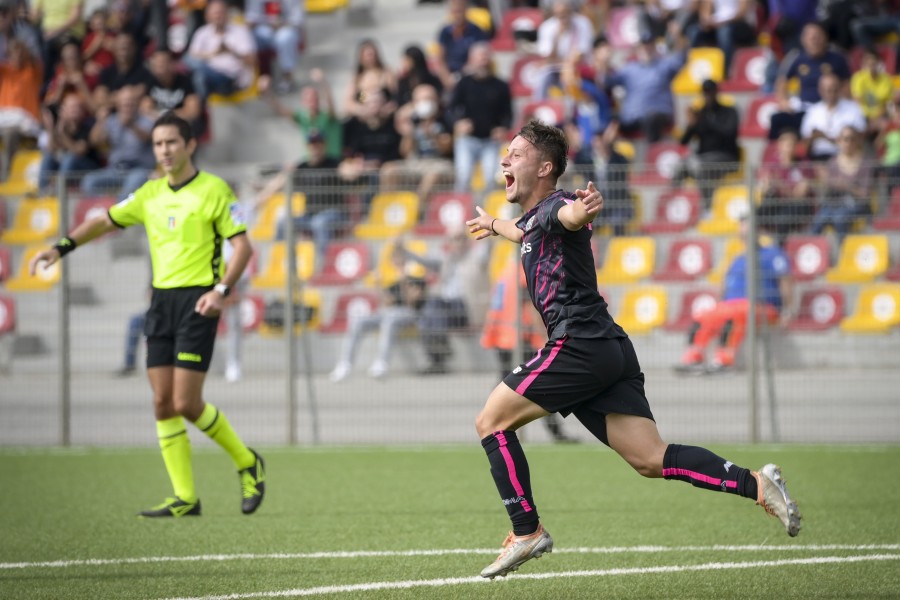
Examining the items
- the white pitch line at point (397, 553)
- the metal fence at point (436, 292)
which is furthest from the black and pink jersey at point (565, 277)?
the metal fence at point (436, 292)

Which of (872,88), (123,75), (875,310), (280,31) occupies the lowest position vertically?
(875,310)

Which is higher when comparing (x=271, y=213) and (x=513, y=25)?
(x=513, y=25)

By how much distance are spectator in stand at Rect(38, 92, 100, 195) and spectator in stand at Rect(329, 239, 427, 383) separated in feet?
19.8

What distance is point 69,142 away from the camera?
17234mm

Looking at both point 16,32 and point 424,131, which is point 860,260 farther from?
point 16,32

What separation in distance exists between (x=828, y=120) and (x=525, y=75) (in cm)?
469

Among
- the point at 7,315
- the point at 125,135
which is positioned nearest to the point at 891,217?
the point at 7,315

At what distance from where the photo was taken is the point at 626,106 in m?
16.9

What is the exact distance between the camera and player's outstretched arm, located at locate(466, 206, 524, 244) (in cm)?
583

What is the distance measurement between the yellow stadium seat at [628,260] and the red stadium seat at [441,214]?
4.66 feet

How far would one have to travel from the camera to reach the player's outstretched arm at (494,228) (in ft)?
19.1

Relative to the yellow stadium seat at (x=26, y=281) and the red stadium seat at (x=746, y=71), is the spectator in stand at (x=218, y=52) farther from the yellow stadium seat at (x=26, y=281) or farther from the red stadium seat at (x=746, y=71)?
the red stadium seat at (x=746, y=71)

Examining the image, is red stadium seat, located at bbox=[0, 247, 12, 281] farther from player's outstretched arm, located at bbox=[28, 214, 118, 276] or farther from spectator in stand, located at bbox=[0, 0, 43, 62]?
spectator in stand, located at bbox=[0, 0, 43, 62]

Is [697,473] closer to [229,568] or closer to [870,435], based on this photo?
[229,568]
